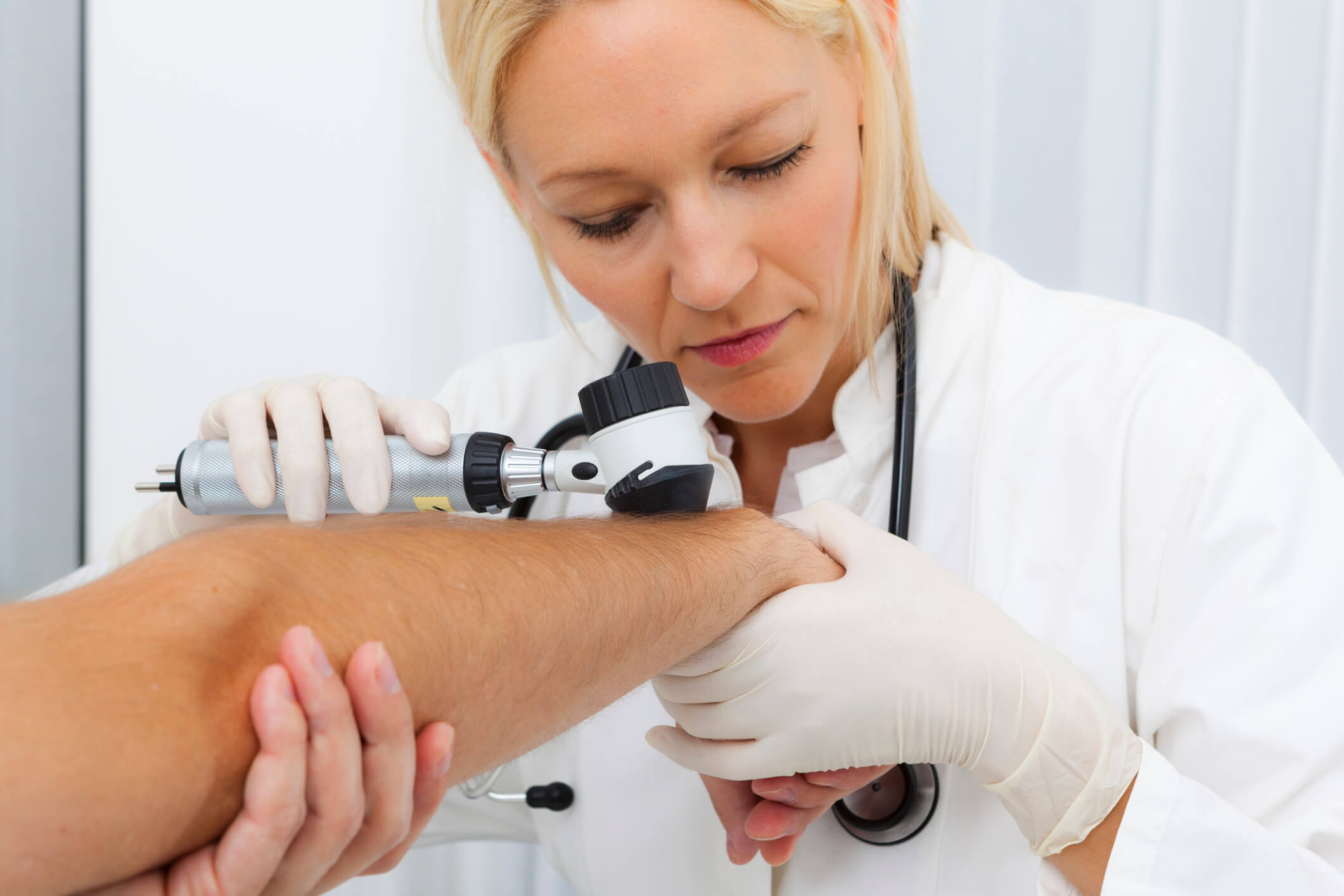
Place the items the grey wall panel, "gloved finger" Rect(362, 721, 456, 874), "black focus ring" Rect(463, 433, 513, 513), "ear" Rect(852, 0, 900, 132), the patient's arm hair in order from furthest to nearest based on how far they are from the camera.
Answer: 1. the grey wall panel
2. "ear" Rect(852, 0, 900, 132)
3. "black focus ring" Rect(463, 433, 513, 513)
4. "gloved finger" Rect(362, 721, 456, 874)
5. the patient's arm hair

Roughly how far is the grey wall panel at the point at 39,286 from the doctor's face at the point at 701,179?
3.04 ft

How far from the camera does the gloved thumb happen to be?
903 millimetres

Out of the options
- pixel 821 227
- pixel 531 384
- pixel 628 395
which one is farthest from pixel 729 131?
pixel 531 384

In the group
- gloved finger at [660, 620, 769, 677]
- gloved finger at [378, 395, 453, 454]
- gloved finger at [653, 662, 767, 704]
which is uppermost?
gloved finger at [378, 395, 453, 454]

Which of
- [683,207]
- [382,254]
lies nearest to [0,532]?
[382,254]

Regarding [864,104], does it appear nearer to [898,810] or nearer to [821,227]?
[821,227]

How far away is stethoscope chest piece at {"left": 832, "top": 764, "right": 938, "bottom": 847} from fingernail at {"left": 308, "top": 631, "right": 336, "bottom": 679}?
655 millimetres

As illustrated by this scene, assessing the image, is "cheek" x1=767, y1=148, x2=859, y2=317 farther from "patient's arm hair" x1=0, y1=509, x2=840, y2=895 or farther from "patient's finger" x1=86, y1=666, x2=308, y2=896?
"patient's finger" x1=86, y1=666, x2=308, y2=896

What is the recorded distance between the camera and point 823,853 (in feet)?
3.20

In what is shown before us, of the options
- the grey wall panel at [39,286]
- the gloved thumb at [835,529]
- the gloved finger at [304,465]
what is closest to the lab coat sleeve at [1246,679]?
the gloved thumb at [835,529]

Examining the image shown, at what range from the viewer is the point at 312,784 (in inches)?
17.8

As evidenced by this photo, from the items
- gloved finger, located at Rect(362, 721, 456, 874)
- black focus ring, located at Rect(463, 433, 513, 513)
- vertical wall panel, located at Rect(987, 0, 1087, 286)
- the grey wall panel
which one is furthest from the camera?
the grey wall panel

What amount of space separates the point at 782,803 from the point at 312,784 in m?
0.54

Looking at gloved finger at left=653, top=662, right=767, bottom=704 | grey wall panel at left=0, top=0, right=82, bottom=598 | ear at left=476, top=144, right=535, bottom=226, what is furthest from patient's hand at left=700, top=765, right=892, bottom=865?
grey wall panel at left=0, top=0, right=82, bottom=598
